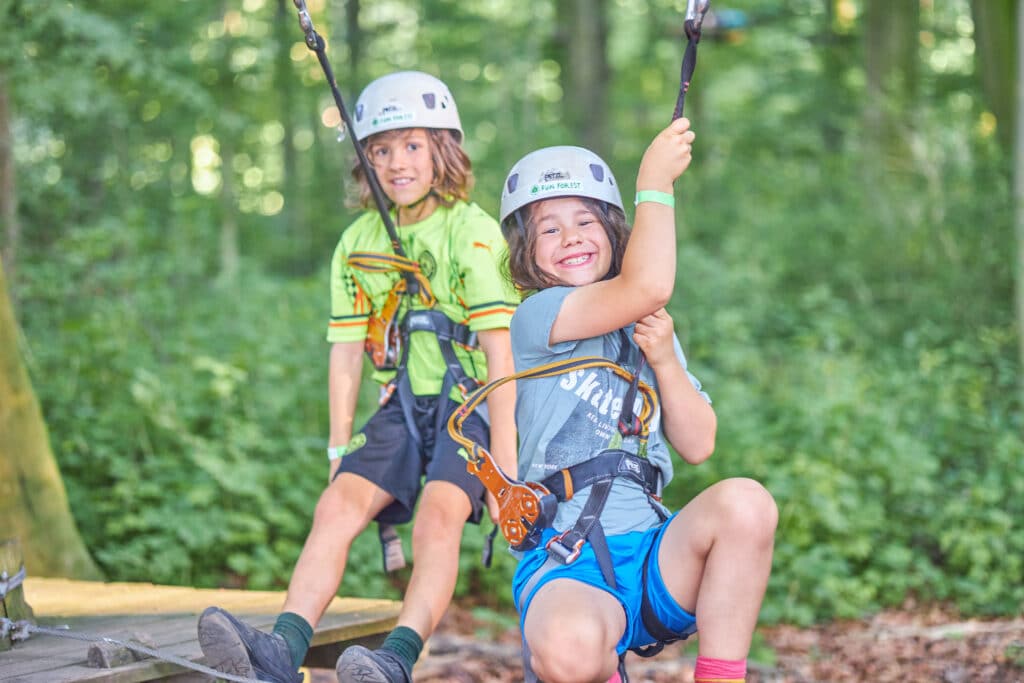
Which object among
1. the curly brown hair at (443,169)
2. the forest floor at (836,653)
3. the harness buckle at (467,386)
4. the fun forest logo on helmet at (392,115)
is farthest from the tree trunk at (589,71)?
the harness buckle at (467,386)

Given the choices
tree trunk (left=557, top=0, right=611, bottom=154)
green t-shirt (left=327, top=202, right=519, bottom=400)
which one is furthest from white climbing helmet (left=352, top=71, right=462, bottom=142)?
tree trunk (left=557, top=0, right=611, bottom=154)

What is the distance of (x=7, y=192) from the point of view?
8297 millimetres

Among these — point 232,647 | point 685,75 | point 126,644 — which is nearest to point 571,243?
point 685,75

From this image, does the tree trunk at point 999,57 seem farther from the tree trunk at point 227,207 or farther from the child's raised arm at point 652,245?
the tree trunk at point 227,207

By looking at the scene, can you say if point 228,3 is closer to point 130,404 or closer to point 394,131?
point 130,404

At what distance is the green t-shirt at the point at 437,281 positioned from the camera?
3785mm

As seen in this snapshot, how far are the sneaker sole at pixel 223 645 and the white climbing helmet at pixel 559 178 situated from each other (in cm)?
136

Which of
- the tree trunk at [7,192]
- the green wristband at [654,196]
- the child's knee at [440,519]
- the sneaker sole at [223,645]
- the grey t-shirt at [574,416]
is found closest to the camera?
the green wristband at [654,196]

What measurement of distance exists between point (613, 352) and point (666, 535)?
0.52 meters

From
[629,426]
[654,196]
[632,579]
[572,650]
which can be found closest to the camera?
[572,650]

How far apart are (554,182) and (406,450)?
4.02 ft

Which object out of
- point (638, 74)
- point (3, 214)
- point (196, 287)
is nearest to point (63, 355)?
point (3, 214)

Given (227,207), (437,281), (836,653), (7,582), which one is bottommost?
(836,653)

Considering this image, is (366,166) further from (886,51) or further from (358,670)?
(886,51)
